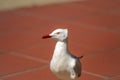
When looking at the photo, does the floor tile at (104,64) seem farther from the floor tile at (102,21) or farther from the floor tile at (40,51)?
the floor tile at (102,21)

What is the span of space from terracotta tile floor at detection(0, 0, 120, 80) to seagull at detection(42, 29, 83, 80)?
0.88 feet

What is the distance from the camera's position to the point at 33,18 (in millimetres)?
1917

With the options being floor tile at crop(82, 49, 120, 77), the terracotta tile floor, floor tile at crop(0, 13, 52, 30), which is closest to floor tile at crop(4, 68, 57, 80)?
the terracotta tile floor

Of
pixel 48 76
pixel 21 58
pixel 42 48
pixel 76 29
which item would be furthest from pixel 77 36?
pixel 48 76

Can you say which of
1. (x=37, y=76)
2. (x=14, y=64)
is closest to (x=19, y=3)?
(x=14, y=64)

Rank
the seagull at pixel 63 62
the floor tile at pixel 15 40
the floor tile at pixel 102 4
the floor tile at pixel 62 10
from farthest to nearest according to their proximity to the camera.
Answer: the floor tile at pixel 102 4, the floor tile at pixel 62 10, the floor tile at pixel 15 40, the seagull at pixel 63 62

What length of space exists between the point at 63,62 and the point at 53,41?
69 centimetres

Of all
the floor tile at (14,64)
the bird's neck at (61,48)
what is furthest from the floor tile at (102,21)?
the bird's neck at (61,48)

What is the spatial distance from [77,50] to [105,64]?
186 millimetres

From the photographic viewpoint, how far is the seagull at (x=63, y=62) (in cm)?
81

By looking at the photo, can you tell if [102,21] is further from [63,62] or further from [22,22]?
[63,62]

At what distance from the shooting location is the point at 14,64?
123cm

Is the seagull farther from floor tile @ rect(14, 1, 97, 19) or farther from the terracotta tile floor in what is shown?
floor tile @ rect(14, 1, 97, 19)

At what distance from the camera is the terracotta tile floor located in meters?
1.16
